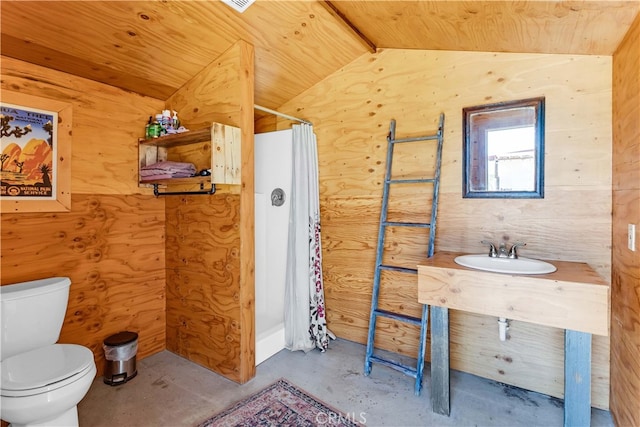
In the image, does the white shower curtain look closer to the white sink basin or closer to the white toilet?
the white sink basin

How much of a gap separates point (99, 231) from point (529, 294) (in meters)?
2.67

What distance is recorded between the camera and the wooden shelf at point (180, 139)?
2121 mm

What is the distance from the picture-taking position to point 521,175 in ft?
6.82

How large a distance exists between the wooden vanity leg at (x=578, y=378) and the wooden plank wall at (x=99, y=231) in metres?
2.75

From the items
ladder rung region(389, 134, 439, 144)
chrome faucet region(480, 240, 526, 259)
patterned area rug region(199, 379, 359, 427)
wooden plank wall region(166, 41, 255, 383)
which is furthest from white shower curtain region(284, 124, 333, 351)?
chrome faucet region(480, 240, 526, 259)

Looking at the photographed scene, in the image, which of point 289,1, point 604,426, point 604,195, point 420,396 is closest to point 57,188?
point 289,1

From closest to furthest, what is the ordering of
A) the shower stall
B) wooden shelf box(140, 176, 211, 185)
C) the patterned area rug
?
the patterned area rug, wooden shelf box(140, 176, 211, 185), the shower stall

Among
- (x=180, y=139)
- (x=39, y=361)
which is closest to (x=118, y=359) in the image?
(x=39, y=361)

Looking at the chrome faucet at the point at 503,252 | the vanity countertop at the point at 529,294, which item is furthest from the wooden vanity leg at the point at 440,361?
the chrome faucet at the point at 503,252

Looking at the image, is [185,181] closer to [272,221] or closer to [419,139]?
[272,221]

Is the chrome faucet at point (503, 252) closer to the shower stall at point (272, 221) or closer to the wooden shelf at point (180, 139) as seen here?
the shower stall at point (272, 221)

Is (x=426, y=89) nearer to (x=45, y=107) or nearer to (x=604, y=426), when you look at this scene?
(x=604, y=426)

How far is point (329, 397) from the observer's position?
6.65 ft

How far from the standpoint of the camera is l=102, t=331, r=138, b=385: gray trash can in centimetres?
218
